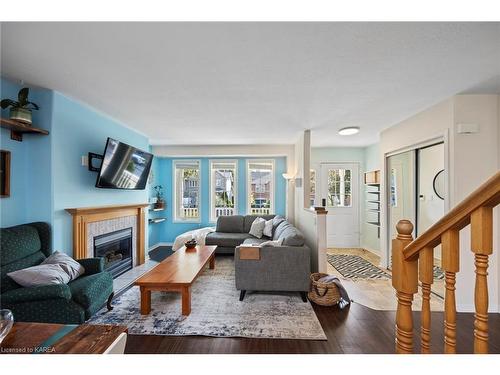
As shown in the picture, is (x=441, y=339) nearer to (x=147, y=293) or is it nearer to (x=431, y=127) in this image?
(x=431, y=127)

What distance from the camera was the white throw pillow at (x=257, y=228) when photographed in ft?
15.4

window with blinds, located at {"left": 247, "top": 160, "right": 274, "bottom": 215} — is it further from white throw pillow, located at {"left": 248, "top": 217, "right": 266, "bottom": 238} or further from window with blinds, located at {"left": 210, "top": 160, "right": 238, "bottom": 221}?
white throw pillow, located at {"left": 248, "top": 217, "right": 266, "bottom": 238}

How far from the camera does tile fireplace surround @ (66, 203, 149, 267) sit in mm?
2785

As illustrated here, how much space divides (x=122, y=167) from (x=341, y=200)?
181 inches

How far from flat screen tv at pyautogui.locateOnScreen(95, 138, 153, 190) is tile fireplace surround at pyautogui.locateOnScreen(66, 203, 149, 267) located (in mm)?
371

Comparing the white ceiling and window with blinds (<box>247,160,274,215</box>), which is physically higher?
the white ceiling

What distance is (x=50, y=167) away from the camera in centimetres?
250

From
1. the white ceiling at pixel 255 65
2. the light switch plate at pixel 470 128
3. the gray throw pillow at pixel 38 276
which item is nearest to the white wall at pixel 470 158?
the light switch plate at pixel 470 128

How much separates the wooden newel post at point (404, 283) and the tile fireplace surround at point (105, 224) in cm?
321

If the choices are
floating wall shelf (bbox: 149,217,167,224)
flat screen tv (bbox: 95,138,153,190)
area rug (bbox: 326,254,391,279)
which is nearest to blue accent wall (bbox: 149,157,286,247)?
floating wall shelf (bbox: 149,217,167,224)

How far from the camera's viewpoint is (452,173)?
2529 mm

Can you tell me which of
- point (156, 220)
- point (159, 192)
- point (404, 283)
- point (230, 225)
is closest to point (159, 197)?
point (159, 192)

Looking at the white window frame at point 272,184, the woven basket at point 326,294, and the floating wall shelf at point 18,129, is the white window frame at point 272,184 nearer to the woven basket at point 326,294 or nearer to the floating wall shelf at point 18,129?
the woven basket at point 326,294

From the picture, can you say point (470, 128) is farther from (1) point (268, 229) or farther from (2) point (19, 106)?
(2) point (19, 106)
